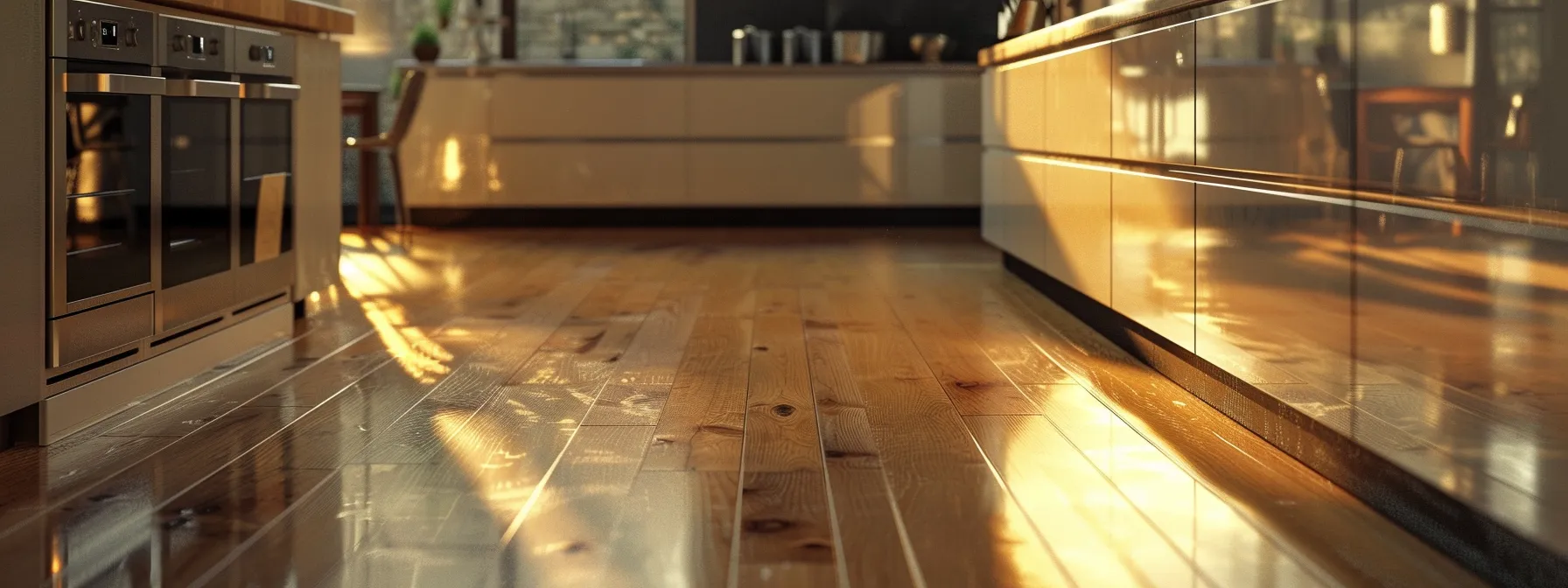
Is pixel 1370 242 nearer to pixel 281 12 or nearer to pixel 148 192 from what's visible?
pixel 148 192

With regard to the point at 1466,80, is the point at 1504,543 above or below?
below

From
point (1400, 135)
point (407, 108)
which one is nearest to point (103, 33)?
point (1400, 135)

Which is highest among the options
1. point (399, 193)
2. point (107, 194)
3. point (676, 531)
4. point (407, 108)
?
point (407, 108)

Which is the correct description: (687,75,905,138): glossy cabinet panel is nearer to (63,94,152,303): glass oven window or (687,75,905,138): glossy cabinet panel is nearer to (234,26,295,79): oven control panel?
(234,26,295,79): oven control panel

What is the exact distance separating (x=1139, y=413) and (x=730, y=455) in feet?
2.35

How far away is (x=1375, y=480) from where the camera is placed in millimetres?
1741

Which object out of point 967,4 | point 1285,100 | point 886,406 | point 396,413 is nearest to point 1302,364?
point 1285,100

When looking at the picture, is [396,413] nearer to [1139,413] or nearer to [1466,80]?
[1139,413]

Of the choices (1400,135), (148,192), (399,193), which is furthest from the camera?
(399,193)

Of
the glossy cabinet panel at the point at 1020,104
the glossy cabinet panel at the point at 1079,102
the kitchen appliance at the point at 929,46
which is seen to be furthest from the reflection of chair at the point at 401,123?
the glossy cabinet panel at the point at 1079,102

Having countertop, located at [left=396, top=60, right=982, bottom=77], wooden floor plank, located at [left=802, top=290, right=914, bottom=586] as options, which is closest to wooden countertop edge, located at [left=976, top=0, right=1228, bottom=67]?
wooden floor plank, located at [left=802, top=290, right=914, bottom=586]

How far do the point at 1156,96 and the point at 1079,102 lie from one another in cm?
65

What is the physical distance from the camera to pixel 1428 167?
1550 millimetres

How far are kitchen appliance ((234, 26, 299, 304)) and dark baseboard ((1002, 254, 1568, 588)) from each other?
5.89ft
